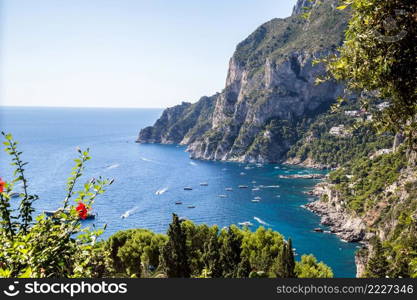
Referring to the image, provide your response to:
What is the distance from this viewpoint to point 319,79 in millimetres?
6301

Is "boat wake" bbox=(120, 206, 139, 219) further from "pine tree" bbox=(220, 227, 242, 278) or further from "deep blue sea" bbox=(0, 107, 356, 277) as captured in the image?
"pine tree" bbox=(220, 227, 242, 278)

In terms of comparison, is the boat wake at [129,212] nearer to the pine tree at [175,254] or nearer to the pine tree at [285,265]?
the pine tree at [175,254]

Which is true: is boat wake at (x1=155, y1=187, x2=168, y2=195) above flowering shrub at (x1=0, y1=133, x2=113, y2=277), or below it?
below

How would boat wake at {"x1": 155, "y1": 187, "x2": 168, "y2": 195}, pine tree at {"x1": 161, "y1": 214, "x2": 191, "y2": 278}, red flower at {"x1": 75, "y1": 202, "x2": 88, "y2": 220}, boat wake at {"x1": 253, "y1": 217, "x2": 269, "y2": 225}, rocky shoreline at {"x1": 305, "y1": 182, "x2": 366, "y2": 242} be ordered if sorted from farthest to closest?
boat wake at {"x1": 155, "y1": 187, "x2": 168, "y2": 195} → boat wake at {"x1": 253, "y1": 217, "x2": 269, "y2": 225} → rocky shoreline at {"x1": 305, "y1": 182, "x2": 366, "y2": 242} → pine tree at {"x1": 161, "y1": 214, "x2": 191, "y2": 278} → red flower at {"x1": 75, "y1": 202, "x2": 88, "y2": 220}

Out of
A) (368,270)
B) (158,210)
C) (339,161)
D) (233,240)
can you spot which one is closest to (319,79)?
Answer: (233,240)

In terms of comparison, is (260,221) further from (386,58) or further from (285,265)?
(386,58)

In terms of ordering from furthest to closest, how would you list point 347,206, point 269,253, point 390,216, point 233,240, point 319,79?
1. point 347,206
2. point 390,216
3. point 269,253
4. point 233,240
5. point 319,79

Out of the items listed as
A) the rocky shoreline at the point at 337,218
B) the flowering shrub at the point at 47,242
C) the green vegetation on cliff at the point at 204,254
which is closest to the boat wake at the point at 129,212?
the green vegetation on cliff at the point at 204,254

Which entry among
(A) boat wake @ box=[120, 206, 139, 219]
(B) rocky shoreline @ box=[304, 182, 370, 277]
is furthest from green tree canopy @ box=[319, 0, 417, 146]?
(A) boat wake @ box=[120, 206, 139, 219]

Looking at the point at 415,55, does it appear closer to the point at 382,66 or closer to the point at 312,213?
the point at 382,66

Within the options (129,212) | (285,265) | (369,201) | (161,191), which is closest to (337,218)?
(369,201)

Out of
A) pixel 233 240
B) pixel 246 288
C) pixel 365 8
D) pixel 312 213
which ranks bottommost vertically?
pixel 312 213

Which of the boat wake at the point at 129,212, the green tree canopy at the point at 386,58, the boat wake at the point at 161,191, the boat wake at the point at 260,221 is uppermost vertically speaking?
the green tree canopy at the point at 386,58

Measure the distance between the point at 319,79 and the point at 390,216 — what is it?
3619 inches
